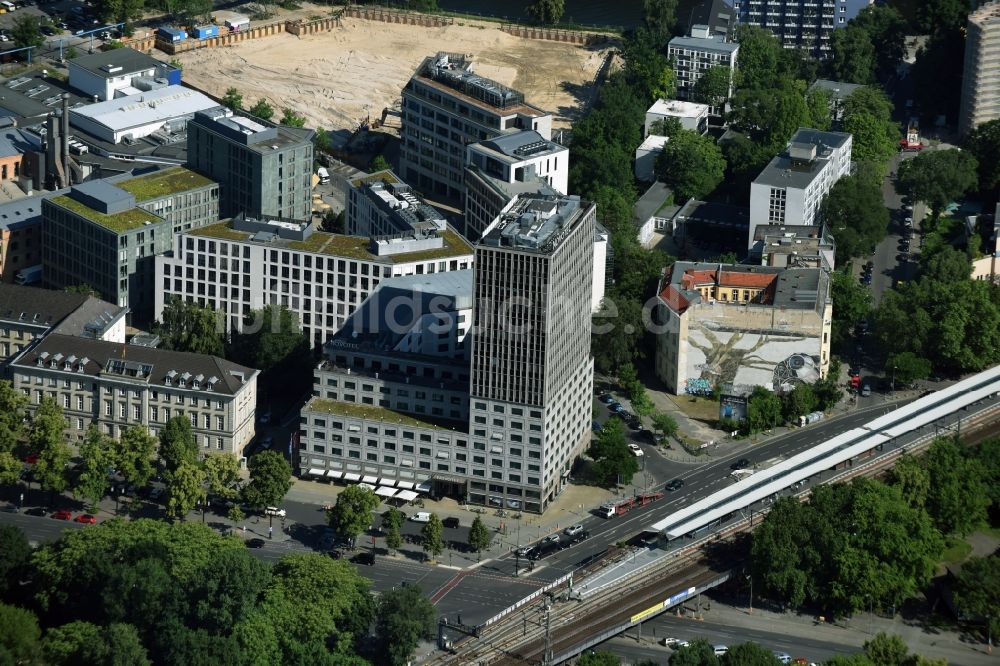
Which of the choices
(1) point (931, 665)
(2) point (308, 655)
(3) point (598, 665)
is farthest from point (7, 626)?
(1) point (931, 665)

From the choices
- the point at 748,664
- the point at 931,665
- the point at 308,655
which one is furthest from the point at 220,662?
the point at 931,665

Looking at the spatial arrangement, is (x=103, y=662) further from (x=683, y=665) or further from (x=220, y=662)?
(x=683, y=665)

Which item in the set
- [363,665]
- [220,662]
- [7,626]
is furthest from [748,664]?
[7,626]

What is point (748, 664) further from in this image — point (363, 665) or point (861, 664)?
point (363, 665)

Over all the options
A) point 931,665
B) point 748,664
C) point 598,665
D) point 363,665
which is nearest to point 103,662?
point 363,665

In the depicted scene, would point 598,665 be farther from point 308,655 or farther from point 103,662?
point 103,662

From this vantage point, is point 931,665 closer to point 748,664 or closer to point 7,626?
point 748,664
